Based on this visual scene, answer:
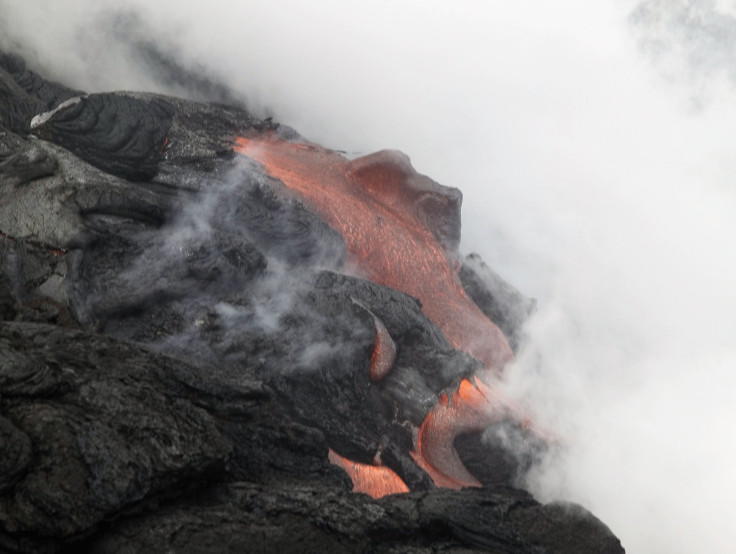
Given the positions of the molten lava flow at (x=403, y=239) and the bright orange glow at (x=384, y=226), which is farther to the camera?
the bright orange glow at (x=384, y=226)

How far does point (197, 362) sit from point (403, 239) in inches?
191

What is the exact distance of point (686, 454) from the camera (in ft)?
27.1

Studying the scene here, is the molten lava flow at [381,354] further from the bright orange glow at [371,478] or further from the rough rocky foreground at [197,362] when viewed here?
the bright orange glow at [371,478]

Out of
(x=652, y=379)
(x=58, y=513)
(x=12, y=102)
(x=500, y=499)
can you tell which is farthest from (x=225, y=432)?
(x=652, y=379)

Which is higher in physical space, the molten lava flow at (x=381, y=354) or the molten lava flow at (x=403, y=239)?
the molten lava flow at (x=403, y=239)

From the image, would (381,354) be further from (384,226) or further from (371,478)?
(384,226)

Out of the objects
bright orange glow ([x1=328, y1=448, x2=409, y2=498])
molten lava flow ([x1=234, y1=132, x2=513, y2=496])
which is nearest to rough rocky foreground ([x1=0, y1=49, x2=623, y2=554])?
bright orange glow ([x1=328, y1=448, x2=409, y2=498])

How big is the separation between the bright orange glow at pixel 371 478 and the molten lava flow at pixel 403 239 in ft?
2.99

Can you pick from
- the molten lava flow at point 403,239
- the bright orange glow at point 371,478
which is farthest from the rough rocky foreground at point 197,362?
the molten lava flow at point 403,239

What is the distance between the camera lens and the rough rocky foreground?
322 centimetres

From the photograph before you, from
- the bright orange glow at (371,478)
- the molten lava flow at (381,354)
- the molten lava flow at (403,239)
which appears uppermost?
the molten lava flow at (403,239)

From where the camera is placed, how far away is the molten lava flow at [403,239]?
676 centimetres

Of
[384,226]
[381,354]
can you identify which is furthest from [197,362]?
[384,226]

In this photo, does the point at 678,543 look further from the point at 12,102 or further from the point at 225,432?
the point at 12,102
